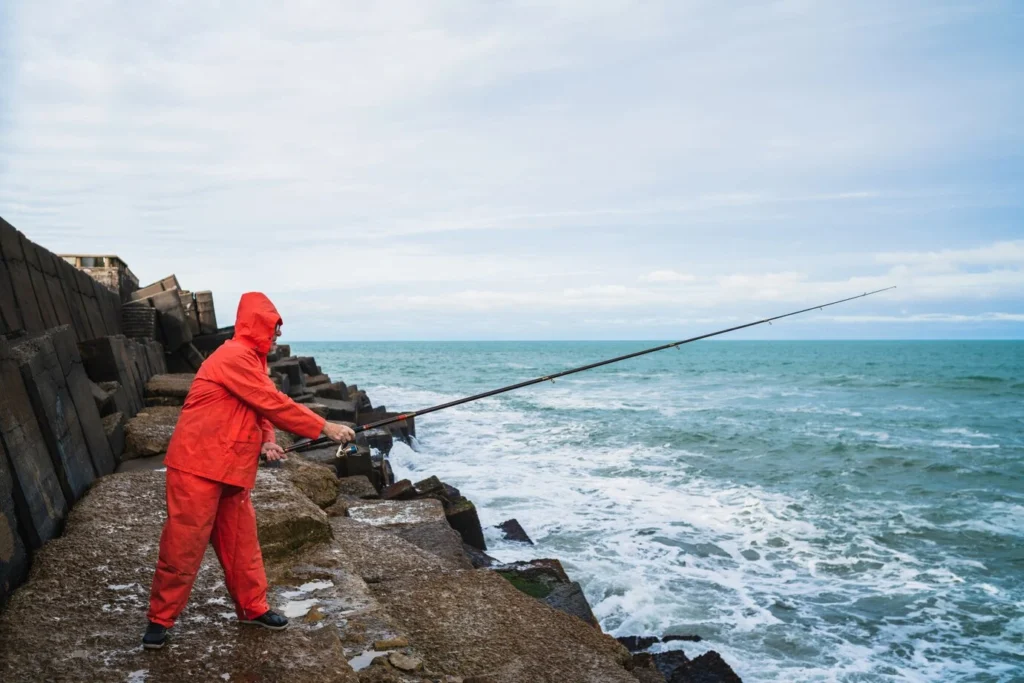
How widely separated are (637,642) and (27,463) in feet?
14.5

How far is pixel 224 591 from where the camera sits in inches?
142

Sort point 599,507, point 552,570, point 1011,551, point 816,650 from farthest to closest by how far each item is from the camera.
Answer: point 599,507
point 1011,551
point 816,650
point 552,570

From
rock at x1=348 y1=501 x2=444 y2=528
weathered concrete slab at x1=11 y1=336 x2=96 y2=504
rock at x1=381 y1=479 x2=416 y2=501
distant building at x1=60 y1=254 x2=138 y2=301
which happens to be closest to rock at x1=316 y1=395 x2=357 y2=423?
distant building at x1=60 y1=254 x2=138 y2=301

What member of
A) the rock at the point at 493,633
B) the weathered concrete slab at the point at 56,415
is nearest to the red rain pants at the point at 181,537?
the rock at the point at 493,633

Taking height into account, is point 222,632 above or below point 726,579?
above

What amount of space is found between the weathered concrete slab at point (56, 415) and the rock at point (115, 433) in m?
0.75

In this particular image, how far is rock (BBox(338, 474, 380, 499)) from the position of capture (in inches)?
275

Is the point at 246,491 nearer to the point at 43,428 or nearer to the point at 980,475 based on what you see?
the point at 43,428

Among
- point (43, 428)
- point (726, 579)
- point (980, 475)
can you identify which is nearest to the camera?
point (43, 428)

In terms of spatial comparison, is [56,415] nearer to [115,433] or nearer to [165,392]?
[115,433]

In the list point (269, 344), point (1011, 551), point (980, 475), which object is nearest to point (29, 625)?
point (269, 344)

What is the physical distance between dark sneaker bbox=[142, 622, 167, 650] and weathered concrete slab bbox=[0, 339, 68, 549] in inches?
44.8

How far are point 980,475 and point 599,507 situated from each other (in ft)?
27.6

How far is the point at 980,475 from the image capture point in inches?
559
